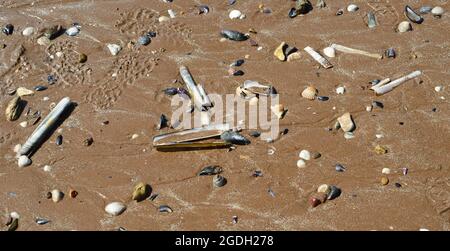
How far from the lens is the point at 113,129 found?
Result: 5629 mm

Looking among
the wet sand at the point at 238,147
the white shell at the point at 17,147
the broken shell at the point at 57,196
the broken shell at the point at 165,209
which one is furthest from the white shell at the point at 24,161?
the broken shell at the point at 165,209

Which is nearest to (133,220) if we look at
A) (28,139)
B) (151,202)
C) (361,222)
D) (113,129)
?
(151,202)

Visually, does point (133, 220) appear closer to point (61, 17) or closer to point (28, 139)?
point (28, 139)

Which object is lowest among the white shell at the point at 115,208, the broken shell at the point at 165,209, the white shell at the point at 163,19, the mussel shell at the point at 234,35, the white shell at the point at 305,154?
the broken shell at the point at 165,209

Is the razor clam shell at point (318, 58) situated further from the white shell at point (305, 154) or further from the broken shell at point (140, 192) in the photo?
the broken shell at point (140, 192)

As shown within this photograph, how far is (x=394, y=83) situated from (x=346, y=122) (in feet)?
2.56

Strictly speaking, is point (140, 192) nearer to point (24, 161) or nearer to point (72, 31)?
point (24, 161)

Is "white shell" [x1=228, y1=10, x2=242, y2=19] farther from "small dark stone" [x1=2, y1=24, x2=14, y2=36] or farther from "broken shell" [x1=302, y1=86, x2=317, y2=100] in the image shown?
"small dark stone" [x1=2, y1=24, x2=14, y2=36]

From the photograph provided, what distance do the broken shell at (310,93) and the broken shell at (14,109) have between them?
2.90m

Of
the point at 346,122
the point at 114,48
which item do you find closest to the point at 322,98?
the point at 346,122

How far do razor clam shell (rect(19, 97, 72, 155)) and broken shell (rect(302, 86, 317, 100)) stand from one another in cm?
239

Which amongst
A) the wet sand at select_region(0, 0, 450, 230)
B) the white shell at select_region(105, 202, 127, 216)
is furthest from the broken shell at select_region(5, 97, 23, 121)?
the white shell at select_region(105, 202, 127, 216)

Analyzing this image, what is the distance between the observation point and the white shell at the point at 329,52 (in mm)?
6105
